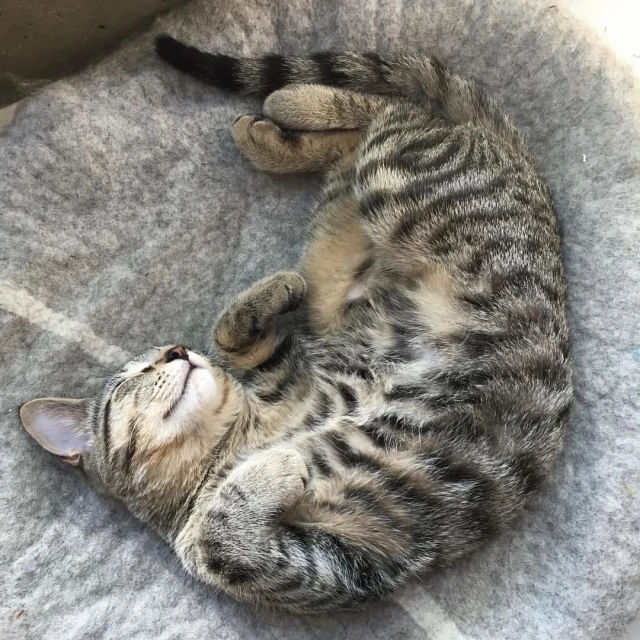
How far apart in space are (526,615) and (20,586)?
123 centimetres

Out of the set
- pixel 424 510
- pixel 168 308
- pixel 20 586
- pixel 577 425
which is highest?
pixel 577 425

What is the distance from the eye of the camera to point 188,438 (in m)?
1.45

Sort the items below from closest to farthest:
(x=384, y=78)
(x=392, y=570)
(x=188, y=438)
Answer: (x=392, y=570), (x=188, y=438), (x=384, y=78)

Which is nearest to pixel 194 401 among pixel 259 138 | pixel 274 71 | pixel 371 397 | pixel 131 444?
pixel 131 444

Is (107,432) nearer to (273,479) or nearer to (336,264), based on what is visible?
(273,479)

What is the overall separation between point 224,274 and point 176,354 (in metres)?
0.50

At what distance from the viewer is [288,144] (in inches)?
71.8

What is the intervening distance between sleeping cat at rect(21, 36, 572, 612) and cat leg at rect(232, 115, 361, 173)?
0.30ft

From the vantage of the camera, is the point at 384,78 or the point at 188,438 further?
the point at 384,78

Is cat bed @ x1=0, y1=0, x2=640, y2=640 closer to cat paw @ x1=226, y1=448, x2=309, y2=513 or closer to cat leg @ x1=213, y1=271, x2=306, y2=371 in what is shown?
cat leg @ x1=213, y1=271, x2=306, y2=371

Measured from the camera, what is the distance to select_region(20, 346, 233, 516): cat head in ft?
4.65

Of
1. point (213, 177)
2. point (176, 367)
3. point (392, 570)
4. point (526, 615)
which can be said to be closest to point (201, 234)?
point (213, 177)

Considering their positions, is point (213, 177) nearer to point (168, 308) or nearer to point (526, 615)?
point (168, 308)

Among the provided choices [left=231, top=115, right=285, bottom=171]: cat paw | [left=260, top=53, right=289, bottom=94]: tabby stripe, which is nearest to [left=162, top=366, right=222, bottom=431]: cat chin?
[left=231, top=115, right=285, bottom=171]: cat paw
